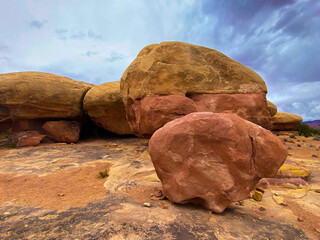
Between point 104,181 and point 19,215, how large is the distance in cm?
184

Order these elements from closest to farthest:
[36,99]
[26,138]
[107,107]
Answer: [26,138] < [36,99] < [107,107]

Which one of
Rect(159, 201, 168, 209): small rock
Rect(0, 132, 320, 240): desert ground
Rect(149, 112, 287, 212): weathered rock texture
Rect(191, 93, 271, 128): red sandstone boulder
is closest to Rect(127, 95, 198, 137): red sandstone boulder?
Rect(191, 93, 271, 128): red sandstone boulder

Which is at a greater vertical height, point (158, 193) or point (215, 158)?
point (215, 158)

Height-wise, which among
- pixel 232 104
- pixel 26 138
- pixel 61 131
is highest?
pixel 232 104

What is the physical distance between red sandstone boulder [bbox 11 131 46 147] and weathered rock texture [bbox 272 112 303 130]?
16074 mm

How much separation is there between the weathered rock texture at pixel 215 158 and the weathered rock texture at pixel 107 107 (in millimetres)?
6845

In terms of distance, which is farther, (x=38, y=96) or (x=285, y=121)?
(x=285, y=121)

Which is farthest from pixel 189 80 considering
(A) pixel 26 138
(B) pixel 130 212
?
(A) pixel 26 138

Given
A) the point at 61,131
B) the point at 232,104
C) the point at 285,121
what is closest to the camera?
the point at 232,104

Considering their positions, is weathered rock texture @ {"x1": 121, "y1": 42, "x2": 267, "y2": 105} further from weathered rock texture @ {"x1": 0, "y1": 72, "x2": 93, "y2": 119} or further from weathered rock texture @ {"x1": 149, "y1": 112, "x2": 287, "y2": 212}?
weathered rock texture @ {"x1": 0, "y1": 72, "x2": 93, "y2": 119}

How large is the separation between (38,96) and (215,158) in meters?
9.66

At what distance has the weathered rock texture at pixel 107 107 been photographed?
9.23m

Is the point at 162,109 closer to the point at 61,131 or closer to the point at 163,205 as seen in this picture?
the point at 163,205

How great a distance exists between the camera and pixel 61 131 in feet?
31.6
